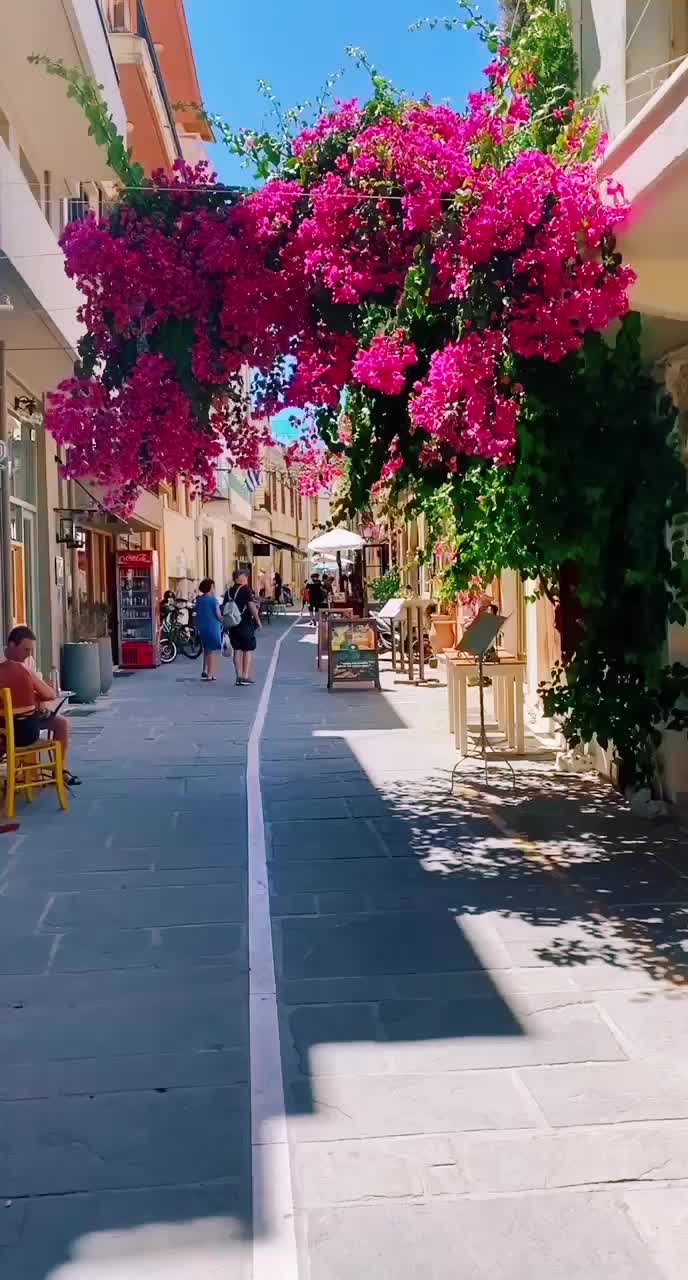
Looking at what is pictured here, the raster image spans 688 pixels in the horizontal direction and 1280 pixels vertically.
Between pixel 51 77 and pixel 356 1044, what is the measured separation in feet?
34.5

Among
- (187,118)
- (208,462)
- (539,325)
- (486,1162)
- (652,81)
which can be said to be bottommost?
(486,1162)

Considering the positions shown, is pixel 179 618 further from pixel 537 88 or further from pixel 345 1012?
pixel 345 1012

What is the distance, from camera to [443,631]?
18.5 m

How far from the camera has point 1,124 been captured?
40.2 feet

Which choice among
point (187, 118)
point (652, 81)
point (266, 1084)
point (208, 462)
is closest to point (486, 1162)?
point (266, 1084)

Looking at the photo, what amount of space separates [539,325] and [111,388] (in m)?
2.28

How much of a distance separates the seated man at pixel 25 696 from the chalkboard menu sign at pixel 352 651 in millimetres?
7955

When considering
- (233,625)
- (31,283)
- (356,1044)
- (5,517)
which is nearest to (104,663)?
(233,625)

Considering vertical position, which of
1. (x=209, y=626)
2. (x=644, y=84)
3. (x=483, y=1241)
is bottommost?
(x=483, y=1241)

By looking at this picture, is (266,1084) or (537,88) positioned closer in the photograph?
(266,1084)

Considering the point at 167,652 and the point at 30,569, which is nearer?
the point at 30,569

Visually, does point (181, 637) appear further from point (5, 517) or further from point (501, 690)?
point (501, 690)

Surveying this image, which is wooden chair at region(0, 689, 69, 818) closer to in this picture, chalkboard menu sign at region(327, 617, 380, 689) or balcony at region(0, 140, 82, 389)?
balcony at region(0, 140, 82, 389)

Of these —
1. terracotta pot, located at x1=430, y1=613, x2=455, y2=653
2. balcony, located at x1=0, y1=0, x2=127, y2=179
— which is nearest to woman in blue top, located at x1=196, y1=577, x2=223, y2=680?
terracotta pot, located at x1=430, y1=613, x2=455, y2=653
